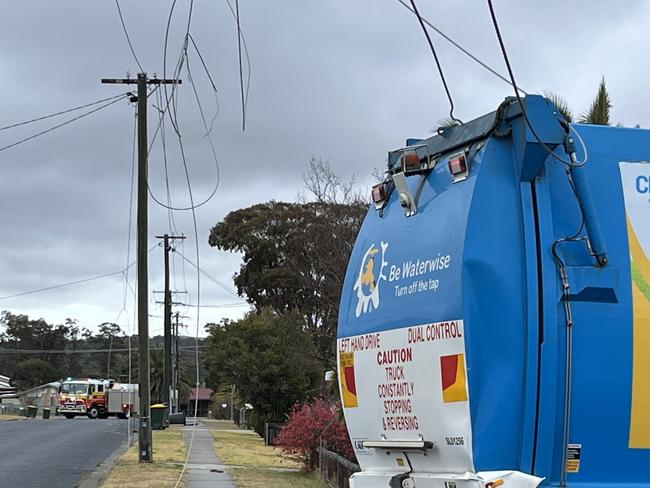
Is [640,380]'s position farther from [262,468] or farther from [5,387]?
[5,387]

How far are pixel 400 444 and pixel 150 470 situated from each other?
659 inches

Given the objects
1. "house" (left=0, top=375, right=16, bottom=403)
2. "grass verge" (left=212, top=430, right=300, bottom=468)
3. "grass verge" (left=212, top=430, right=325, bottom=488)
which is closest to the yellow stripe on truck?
"grass verge" (left=212, top=430, right=325, bottom=488)

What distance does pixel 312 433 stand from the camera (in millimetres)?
18109

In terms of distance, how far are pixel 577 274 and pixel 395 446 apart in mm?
1412

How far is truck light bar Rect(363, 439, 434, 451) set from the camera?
5.07 meters

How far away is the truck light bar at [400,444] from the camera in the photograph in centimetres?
507

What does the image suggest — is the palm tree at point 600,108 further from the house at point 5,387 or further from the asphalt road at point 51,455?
the house at point 5,387

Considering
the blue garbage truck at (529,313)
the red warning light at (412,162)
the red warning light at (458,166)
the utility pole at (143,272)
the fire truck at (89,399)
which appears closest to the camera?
the blue garbage truck at (529,313)

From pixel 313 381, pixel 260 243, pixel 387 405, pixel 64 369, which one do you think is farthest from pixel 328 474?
pixel 64 369

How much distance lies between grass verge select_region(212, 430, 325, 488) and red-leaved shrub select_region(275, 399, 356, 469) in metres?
0.48

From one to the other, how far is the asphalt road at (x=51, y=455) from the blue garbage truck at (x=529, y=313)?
14574mm

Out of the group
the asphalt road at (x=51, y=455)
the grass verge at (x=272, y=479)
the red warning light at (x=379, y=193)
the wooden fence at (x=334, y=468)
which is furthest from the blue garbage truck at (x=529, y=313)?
the asphalt road at (x=51, y=455)

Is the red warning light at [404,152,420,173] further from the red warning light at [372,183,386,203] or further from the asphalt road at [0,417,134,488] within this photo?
the asphalt road at [0,417,134,488]

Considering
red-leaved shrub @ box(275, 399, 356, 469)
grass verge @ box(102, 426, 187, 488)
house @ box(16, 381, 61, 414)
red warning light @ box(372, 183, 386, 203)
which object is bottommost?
grass verge @ box(102, 426, 187, 488)
